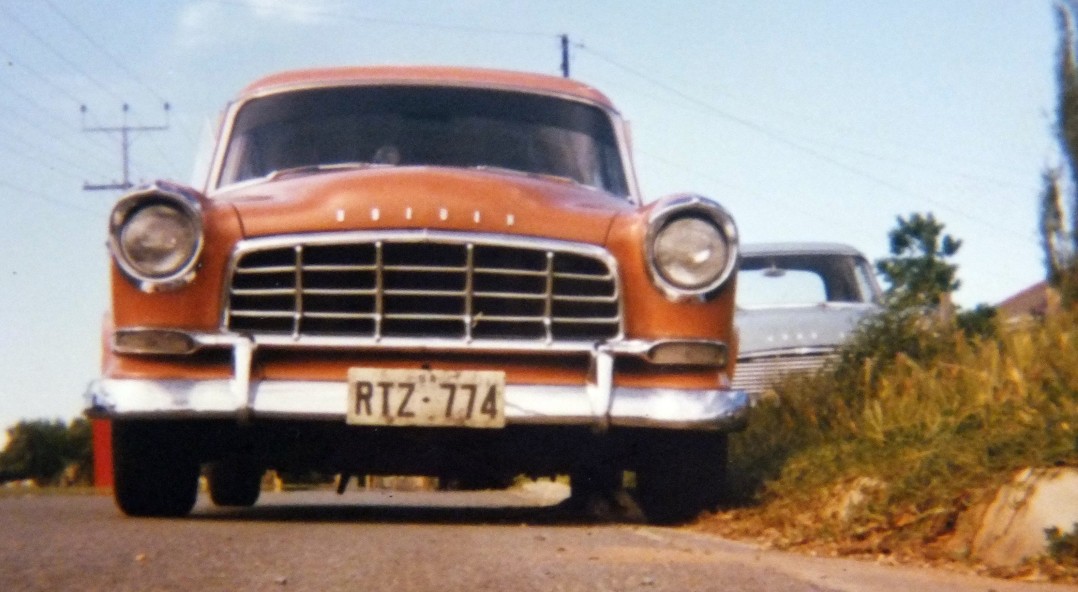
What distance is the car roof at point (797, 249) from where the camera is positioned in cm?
1115

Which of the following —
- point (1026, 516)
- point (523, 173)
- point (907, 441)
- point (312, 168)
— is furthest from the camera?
point (523, 173)

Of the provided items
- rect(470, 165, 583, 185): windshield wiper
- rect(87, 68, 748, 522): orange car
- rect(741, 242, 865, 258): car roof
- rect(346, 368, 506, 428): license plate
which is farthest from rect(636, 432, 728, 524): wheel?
rect(741, 242, 865, 258): car roof

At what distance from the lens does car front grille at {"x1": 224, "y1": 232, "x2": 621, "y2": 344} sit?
18.2 ft

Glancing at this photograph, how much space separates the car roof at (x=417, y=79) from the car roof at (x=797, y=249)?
13.3 ft

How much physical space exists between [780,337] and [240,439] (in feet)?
16.8

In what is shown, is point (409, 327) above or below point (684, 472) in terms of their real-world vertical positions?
above

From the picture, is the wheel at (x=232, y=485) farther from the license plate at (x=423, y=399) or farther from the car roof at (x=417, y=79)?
the license plate at (x=423, y=399)

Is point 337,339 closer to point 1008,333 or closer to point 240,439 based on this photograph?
point 240,439

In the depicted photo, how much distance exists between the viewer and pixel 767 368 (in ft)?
33.8

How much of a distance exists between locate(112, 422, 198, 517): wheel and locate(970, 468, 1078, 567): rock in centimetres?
281

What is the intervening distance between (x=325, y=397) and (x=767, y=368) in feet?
17.3

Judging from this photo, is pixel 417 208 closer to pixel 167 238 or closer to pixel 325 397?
pixel 325 397

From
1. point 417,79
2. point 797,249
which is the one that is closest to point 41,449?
point 797,249

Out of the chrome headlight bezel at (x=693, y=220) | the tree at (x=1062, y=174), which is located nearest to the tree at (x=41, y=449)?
the tree at (x=1062, y=174)
